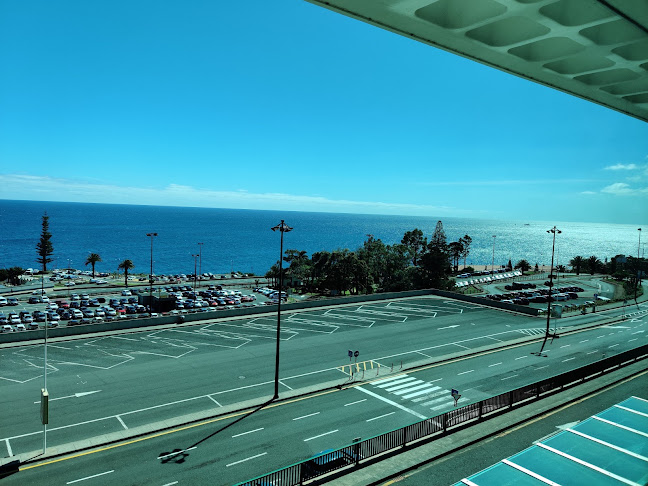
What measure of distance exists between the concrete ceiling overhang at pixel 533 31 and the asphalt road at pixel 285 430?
1647 centimetres

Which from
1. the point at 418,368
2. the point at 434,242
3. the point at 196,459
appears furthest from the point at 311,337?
the point at 434,242

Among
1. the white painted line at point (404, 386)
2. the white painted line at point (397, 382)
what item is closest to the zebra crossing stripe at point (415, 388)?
the white painted line at point (404, 386)

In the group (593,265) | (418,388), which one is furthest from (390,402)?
(593,265)

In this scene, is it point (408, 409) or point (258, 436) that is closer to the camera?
point (258, 436)

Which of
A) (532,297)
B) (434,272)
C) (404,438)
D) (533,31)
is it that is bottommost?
(532,297)

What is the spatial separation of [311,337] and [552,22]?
35.8 m

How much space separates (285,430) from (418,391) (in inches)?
372

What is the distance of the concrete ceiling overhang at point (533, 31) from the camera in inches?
215

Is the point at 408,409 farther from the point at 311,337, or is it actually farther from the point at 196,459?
the point at 311,337

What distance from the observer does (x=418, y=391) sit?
25438 mm

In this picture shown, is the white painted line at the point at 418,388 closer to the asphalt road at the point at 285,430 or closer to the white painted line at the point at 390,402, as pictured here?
the asphalt road at the point at 285,430

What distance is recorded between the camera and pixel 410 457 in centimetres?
1445

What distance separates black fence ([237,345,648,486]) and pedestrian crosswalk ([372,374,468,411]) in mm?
5194

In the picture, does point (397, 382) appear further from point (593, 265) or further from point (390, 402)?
point (593, 265)
